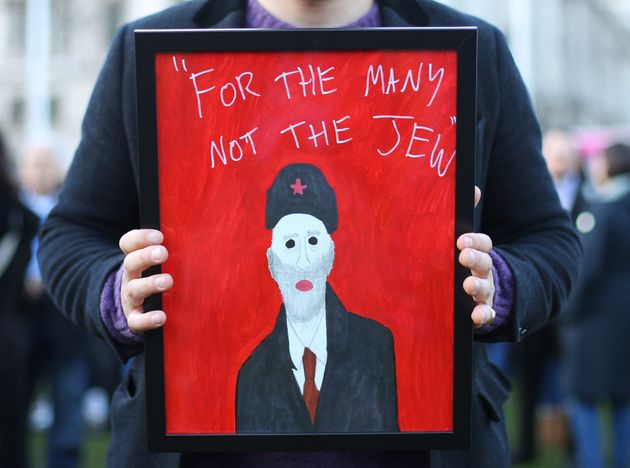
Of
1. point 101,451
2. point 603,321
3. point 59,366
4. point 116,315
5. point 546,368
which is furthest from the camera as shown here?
point 101,451

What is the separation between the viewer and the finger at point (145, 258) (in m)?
1.24

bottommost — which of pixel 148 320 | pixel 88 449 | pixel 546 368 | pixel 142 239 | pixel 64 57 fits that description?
pixel 88 449

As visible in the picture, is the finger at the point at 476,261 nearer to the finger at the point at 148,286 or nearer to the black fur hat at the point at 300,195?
the black fur hat at the point at 300,195

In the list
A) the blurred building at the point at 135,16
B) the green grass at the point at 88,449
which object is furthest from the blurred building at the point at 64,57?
the green grass at the point at 88,449

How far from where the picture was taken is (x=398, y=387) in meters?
1.29

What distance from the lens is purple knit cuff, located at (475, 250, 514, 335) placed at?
4.52 feet

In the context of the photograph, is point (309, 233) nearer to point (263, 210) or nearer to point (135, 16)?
point (263, 210)

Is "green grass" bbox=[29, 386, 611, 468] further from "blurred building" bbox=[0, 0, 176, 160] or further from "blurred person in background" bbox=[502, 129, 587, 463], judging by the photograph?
"blurred building" bbox=[0, 0, 176, 160]

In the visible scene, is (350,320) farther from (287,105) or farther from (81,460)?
(81,460)

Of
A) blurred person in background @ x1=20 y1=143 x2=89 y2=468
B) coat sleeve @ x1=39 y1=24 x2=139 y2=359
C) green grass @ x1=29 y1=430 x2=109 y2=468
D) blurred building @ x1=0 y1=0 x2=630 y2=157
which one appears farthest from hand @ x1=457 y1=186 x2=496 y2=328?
blurred building @ x1=0 y1=0 x2=630 y2=157

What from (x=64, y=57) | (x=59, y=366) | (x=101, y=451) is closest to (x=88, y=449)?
(x=101, y=451)

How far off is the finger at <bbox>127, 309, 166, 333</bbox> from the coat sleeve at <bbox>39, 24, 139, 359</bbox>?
253mm

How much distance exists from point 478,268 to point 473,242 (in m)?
0.04

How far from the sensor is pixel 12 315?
434 cm
